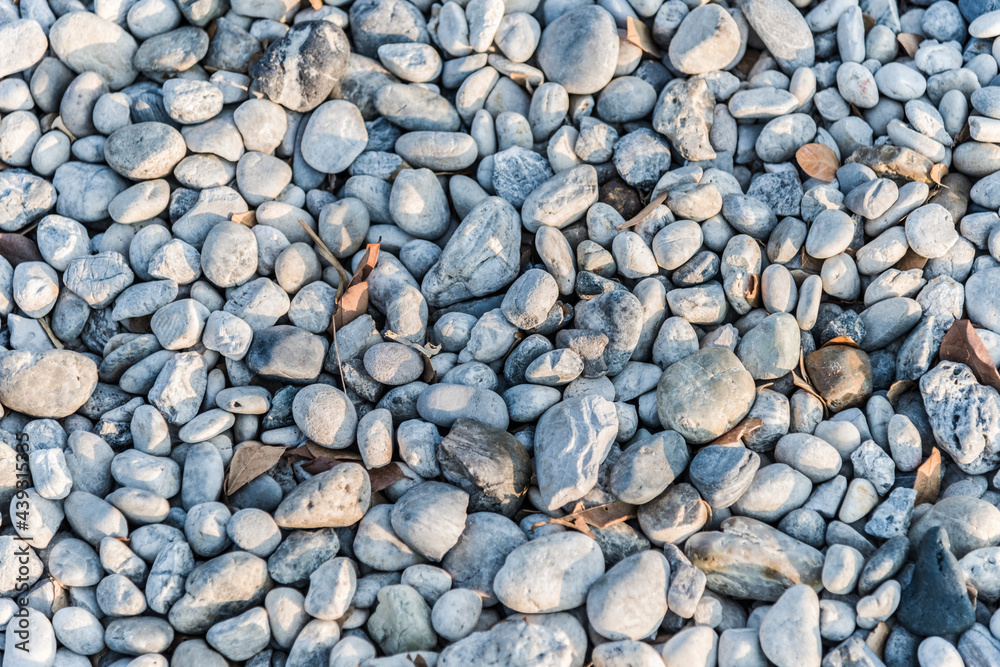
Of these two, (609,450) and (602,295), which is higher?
(602,295)

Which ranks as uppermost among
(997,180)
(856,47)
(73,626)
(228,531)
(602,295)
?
(856,47)

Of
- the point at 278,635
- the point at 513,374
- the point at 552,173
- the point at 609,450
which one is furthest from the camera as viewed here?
the point at 552,173

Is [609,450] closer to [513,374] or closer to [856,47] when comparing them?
[513,374]

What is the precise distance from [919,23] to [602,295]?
166cm

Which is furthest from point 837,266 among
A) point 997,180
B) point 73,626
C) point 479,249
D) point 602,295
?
point 73,626

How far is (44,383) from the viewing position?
2283mm

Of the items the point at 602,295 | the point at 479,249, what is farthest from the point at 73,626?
the point at 602,295

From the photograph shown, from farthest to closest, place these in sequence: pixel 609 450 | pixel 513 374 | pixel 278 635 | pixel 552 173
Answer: pixel 552 173
pixel 513 374
pixel 609 450
pixel 278 635

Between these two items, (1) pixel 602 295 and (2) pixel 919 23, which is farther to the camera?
(2) pixel 919 23

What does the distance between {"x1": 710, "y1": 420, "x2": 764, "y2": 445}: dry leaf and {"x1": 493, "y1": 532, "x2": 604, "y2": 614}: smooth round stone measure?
1.70 feet

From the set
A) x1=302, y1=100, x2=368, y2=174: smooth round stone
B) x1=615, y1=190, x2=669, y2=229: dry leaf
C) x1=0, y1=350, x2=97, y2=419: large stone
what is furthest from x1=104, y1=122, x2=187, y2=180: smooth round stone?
x1=615, y1=190, x2=669, y2=229: dry leaf

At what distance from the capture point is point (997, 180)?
2439 mm

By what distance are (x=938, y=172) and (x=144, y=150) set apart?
2.68 metres

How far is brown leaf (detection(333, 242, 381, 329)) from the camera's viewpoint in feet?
8.09
